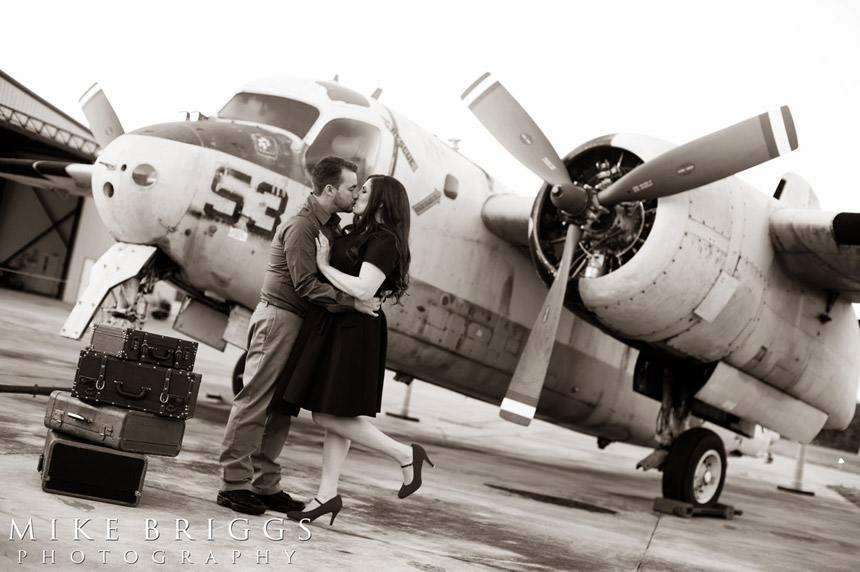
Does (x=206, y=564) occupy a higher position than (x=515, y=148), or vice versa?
(x=515, y=148)

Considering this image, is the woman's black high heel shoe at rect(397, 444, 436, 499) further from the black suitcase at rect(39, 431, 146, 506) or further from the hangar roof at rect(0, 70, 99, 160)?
the hangar roof at rect(0, 70, 99, 160)

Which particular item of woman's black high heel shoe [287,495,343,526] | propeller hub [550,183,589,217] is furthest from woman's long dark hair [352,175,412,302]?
propeller hub [550,183,589,217]

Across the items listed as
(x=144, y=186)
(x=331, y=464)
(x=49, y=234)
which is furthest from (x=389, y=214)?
(x=49, y=234)

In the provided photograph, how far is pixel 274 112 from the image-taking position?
29.2 feet

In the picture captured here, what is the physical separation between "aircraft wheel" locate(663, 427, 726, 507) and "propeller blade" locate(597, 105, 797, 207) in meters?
3.00

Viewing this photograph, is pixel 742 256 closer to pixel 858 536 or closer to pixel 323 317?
pixel 858 536

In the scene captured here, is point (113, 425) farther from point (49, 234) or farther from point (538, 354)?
point (49, 234)

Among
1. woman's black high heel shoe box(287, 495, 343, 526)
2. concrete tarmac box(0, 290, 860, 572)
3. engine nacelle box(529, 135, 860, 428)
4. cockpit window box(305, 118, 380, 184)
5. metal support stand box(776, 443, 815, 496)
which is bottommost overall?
concrete tarmac box(0, 290, 860, 572)

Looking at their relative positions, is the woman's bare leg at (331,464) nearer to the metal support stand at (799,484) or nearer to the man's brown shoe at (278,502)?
the man's brown shoe at (278,502)

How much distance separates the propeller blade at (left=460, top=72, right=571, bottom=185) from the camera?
922 centimetres

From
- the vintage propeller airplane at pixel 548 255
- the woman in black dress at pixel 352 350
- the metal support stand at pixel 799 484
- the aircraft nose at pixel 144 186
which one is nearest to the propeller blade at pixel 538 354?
the vintage propeller airplane at pixel 548 255

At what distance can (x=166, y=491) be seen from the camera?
4793 millimetres

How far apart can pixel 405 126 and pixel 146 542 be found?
6.57 metres

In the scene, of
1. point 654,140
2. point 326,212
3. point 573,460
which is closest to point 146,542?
point 326,212
